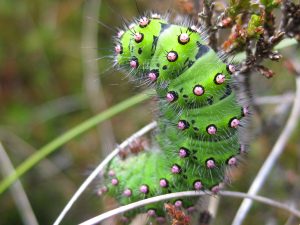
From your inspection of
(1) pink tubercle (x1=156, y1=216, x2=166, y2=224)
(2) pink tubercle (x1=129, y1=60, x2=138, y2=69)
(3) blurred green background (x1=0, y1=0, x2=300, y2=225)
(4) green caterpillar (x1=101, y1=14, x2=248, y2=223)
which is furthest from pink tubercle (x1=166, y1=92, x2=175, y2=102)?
(3) blurred green background (x1=0, y1=0, x2=300, y2=225)

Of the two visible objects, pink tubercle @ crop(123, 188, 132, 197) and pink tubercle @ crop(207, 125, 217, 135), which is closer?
pink tubercle @ crop(207, 125, 217, 135)

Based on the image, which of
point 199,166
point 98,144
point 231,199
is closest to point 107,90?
point 98,144

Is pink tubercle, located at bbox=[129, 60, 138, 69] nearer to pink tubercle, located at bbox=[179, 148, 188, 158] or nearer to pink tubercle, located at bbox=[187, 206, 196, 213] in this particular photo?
pink tubercle, located at bbox=[179, 148, 188, 158]

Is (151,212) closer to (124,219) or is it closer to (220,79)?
(124,219)

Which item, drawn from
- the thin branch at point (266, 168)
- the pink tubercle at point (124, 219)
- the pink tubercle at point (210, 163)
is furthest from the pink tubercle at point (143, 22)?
the thin branch at point (266, 168)

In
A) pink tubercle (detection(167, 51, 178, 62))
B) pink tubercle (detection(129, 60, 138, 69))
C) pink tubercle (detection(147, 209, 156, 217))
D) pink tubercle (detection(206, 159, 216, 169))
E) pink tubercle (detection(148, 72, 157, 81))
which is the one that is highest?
pink tubercle (detection(129, 60, 138, 69))

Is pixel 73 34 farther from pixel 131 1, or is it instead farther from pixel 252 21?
pixel 252 21

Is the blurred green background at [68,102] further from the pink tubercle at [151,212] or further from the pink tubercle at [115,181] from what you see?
the pink tubercle at [151,212]

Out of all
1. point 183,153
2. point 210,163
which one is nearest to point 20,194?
point 183,153
